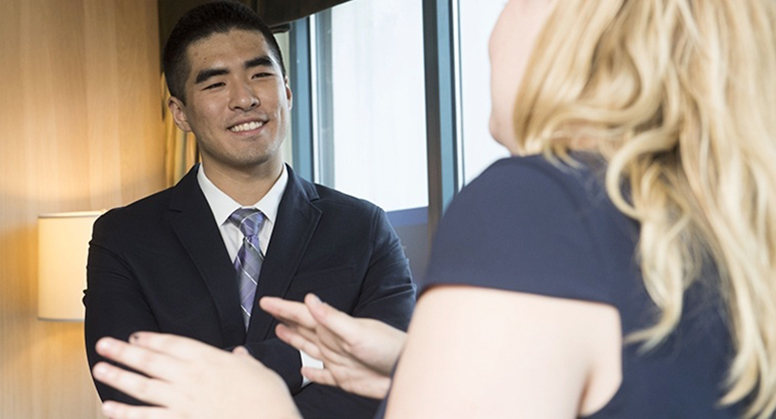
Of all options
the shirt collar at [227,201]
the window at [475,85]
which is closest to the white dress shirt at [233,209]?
the shirt collar at [227,201]

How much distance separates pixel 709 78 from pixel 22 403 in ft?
14.6

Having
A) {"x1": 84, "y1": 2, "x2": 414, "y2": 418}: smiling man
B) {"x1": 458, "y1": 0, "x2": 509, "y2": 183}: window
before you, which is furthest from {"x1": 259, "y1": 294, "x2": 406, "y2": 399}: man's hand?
{"x1": 458, "y1": 0, "x2": 509, "y2": 183}: window

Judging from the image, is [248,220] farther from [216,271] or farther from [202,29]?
[202,29]

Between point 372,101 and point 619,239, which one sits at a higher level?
point 619,239

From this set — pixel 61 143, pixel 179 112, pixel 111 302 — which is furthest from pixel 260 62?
pixel 61 143

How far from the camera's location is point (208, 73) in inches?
111

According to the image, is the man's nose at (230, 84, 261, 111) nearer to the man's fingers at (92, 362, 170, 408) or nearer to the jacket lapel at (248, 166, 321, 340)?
the jacket lapel at (248, 166, 321, 340)

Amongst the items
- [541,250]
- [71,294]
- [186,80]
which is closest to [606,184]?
[541,250]

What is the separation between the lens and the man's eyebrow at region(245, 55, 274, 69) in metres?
2.80

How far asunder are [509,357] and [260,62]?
2226 mm

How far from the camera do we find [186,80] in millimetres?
2861

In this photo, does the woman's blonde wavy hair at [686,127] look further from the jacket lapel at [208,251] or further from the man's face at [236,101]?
the man's face at [236,101]

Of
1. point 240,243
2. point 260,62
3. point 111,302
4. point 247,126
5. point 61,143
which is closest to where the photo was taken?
point 111,302

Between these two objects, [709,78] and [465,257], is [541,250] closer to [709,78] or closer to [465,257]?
[465,257]
